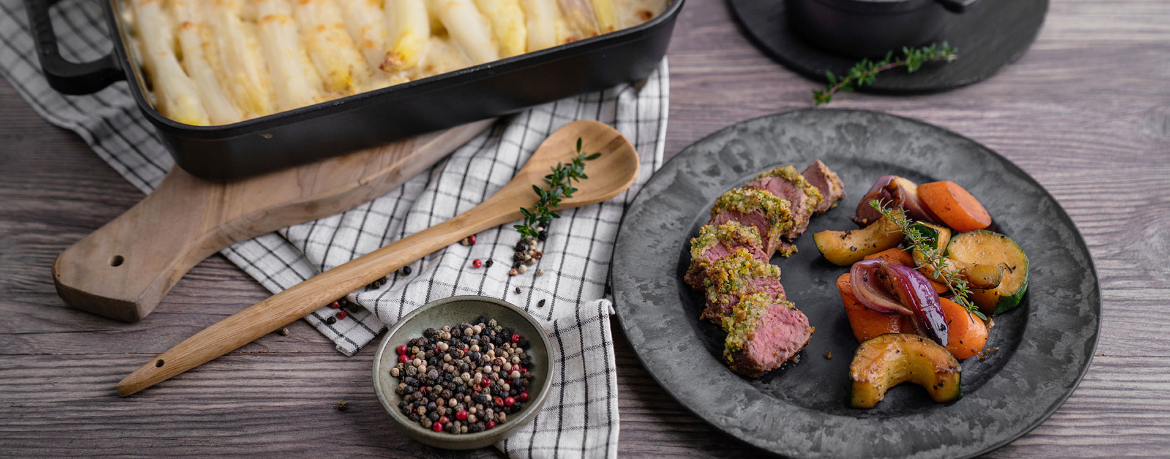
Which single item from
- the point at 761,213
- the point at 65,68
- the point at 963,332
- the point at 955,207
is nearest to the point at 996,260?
the point at 955,207

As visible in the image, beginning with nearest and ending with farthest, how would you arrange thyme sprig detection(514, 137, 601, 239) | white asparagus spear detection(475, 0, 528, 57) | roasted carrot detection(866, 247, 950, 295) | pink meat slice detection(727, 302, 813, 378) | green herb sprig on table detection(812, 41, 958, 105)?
pink meat slice detection(727, 302, 813, 378)
roasted carrot detection(866, 247, 950, 295)
thyme sprig detection(514, 137, 601, 239)
white asparagus spear detection(475, 0, 528, 57)
green herb sprig on table detection(812, 41, 958, 105)

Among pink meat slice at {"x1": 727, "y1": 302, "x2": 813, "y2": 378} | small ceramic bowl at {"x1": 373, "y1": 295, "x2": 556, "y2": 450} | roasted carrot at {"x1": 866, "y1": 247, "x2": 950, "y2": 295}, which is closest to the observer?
small ceramic bowl at {"x1": 373, "y1": 295, "x2": 556, "y2": 450}

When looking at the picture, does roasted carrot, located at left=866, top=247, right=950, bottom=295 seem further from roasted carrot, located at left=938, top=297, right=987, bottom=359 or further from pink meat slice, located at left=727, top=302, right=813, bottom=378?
pink meat slice, located at left=727, top=302, right=813, bottom=378

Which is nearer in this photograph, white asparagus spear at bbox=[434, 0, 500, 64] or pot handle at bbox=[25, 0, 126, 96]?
pot handle at bbox=[25, 0, 126, 96]

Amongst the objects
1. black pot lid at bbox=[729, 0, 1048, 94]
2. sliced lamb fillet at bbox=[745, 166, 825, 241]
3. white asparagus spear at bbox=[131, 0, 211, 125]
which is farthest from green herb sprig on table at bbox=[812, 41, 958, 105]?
white asparagus spear at bbox=[131, 0, 211, 125]

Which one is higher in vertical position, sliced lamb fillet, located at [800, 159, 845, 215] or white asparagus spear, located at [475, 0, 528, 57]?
white asparagus spear, located at [475, 0, 528, 57]

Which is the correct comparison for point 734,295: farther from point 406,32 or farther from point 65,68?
point 65,68

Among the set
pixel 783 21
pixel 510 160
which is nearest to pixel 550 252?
pixel 510 160
